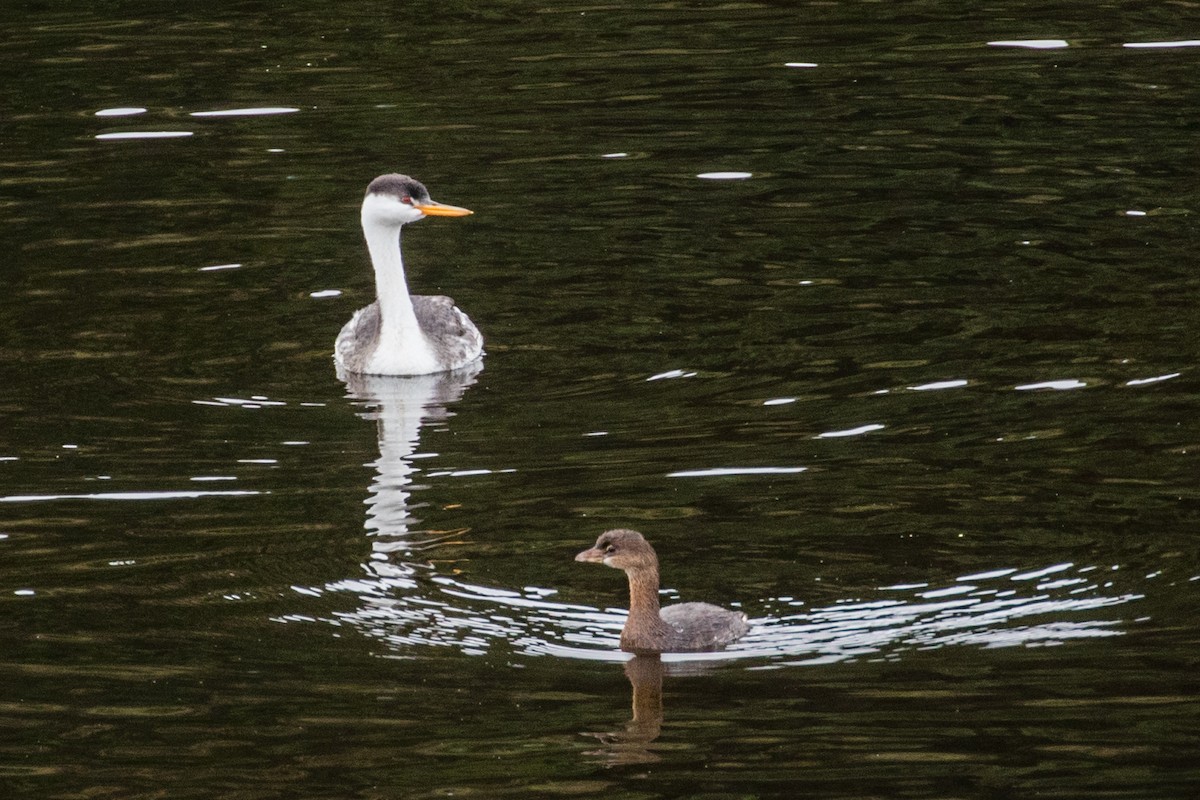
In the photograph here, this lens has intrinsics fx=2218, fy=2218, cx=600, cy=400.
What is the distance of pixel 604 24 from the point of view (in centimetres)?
2722

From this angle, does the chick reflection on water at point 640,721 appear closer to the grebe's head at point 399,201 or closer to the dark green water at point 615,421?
the dark green water at point 615,421

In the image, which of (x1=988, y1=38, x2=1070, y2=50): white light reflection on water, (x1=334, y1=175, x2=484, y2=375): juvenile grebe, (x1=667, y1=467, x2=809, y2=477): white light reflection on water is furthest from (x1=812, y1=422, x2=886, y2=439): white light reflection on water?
(x1=988, y1=38, x2=1070, y2=50): white light reflection on water

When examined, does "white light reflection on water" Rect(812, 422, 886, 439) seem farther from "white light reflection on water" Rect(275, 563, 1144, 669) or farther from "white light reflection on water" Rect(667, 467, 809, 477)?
Result: "white light reflection on water" Rect(275, 563, 1144, 669)

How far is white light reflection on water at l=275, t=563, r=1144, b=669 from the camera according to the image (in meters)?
10.4

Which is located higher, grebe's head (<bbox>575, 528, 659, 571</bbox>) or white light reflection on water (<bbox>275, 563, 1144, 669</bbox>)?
grebe's head (<bbox>575, 528, 659, 571</bbox>)

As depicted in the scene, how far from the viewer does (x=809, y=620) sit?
34.8 feet

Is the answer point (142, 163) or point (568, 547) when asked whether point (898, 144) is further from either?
point (568, 547)

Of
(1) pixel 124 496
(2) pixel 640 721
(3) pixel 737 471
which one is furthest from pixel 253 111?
(2) pixel 640 721

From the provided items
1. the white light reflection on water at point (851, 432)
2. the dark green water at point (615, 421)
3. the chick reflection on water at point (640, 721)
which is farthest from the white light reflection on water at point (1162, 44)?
the chick reflection on water at point (640, 721)

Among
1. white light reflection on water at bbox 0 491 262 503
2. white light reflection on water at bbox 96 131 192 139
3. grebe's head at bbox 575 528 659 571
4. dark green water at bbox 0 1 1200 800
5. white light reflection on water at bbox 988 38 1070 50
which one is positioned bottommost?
white light reflection on water at bbox 0 491 262 503

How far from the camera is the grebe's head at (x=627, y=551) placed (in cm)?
1059

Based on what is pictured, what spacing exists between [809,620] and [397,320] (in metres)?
6.82

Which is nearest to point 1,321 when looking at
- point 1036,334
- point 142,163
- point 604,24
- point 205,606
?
point 142,163

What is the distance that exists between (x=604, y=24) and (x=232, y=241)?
29.2ft
